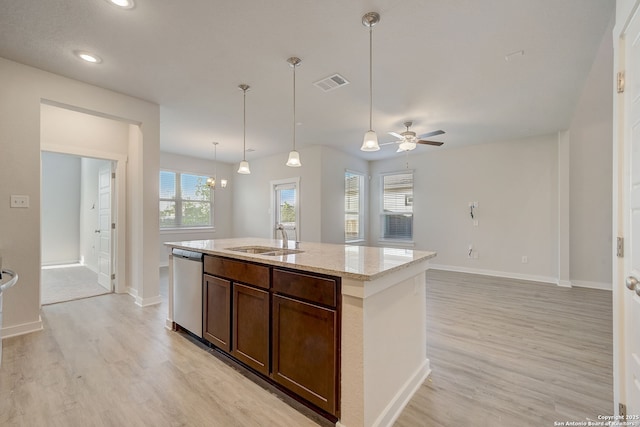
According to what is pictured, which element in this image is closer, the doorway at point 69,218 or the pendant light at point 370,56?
the pendant light at point 370,56

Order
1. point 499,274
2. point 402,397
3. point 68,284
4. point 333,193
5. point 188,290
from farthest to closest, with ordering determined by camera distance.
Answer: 1. point 333,193
2. point 499,274
3. point 68,284
4. point 188,290
5. point 402,397

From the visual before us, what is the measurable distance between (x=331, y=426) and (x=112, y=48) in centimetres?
346

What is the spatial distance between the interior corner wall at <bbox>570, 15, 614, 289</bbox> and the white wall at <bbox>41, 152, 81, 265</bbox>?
1042 cm

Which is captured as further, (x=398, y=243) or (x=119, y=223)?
(x=398, y=243)

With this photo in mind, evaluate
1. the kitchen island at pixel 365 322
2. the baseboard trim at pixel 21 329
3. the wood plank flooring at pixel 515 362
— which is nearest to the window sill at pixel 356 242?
the wood plank flooring at pixel 515 362

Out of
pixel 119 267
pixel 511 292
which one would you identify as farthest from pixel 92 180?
pixel 511 292

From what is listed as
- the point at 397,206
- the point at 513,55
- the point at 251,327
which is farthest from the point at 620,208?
the point at 397,206

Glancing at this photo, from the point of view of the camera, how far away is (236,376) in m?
2.11

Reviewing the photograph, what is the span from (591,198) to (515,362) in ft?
13.2

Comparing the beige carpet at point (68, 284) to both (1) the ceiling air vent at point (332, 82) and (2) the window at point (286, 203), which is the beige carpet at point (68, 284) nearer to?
(2) the window at point (286, 203)

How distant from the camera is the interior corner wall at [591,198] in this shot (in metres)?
4.49

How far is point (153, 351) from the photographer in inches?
97.1

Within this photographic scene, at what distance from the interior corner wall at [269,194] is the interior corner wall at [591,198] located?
447 cm

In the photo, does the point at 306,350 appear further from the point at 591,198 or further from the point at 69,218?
the point at 69,218
